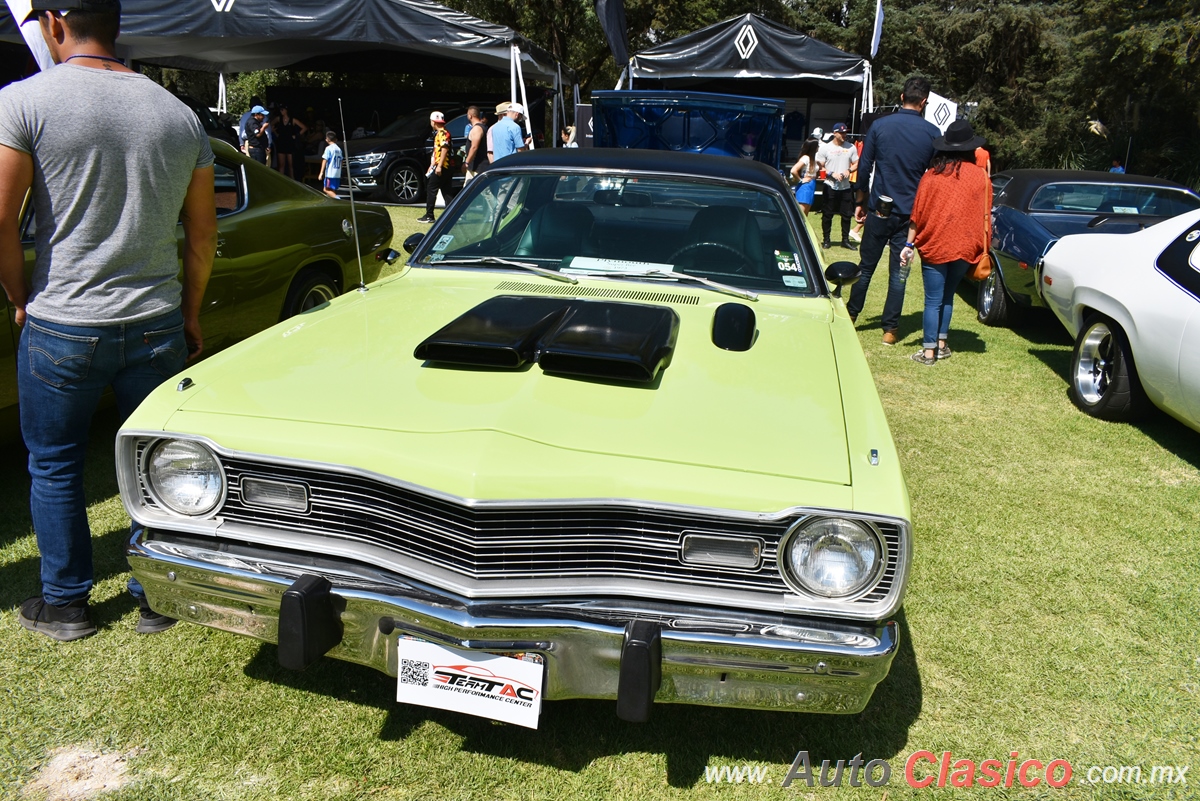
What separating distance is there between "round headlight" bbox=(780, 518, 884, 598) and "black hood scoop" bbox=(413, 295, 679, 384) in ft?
2.20

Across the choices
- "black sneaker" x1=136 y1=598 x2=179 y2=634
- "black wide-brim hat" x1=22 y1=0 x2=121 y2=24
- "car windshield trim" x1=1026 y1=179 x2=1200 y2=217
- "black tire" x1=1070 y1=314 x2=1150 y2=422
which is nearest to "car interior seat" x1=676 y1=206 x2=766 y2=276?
"black wide-brim hat" x1=22 y1=0 x2=121 y2=24

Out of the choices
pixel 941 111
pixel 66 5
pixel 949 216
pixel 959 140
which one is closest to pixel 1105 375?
pixel 949 216

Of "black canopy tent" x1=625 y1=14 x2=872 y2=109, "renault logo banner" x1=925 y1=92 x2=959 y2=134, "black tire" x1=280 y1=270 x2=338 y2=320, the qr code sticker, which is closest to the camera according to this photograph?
the qr code sticker

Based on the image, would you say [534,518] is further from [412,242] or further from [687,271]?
[412,242]

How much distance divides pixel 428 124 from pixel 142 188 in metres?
13.8

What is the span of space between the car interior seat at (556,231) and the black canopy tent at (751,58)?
39.6 ft

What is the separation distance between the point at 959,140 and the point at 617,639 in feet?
17.6

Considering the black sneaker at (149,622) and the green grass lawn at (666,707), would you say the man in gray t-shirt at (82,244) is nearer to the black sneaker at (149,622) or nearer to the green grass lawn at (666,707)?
the black sneaker at (149,622)

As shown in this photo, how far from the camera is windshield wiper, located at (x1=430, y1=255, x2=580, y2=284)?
3461mm

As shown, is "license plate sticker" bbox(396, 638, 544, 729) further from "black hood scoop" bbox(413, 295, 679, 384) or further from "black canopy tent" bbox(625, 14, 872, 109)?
"black canopy tent" bbox(625, 14, 872, 109)

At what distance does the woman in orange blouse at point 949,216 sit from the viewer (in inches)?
245

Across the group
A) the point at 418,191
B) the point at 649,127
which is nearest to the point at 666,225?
the point at 649,127

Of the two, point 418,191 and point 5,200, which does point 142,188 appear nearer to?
point 5,200

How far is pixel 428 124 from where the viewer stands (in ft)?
51.4
